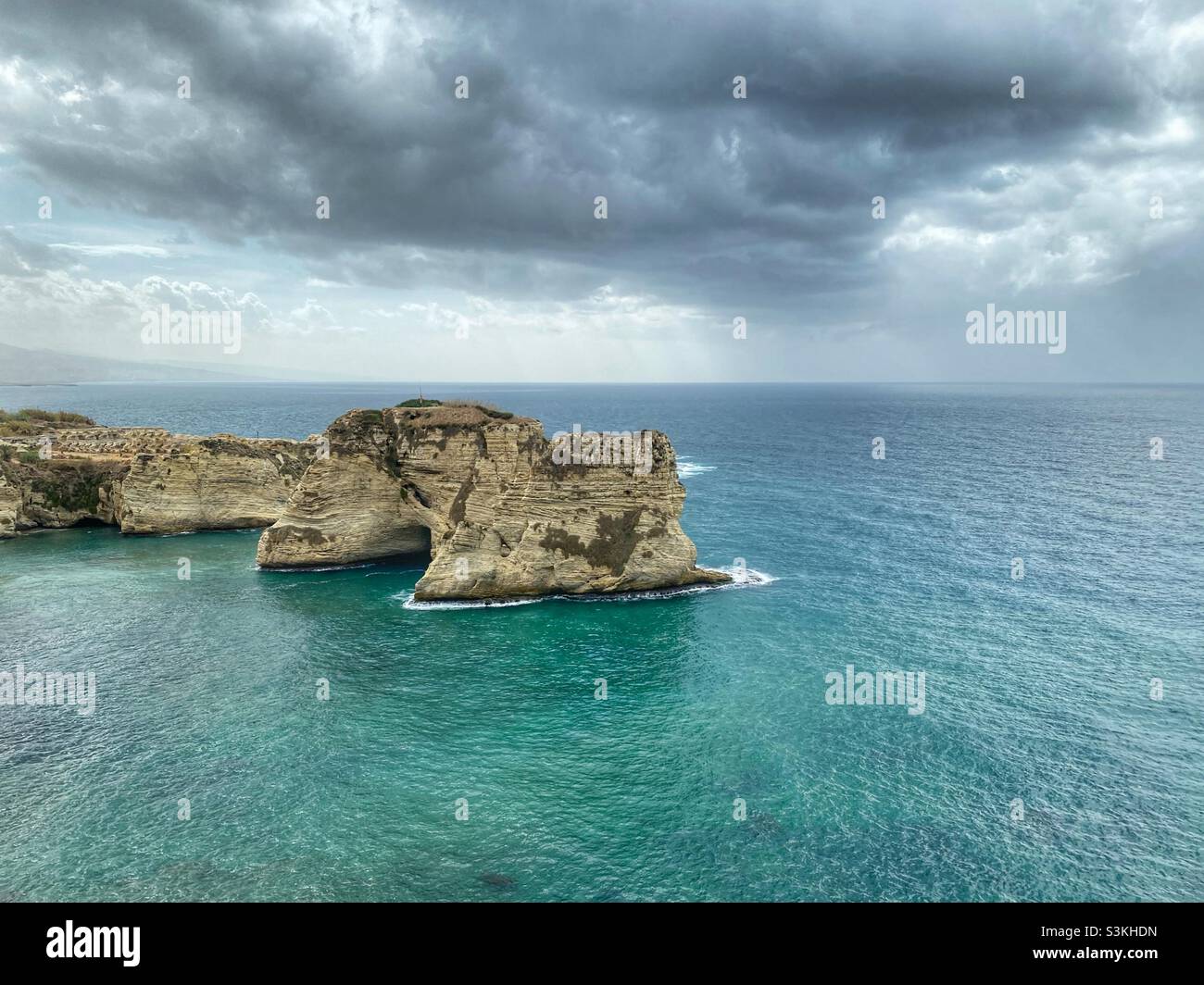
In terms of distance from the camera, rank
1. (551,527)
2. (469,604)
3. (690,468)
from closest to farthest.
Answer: (469,604) → (551,527) → (690,468)

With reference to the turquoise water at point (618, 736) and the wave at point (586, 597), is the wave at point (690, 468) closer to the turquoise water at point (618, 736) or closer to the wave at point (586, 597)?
the turquoise water at point (618, 736)

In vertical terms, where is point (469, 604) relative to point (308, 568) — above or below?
below

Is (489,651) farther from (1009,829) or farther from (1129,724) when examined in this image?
(1129,724)

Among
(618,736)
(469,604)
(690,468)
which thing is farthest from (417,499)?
(690,468)

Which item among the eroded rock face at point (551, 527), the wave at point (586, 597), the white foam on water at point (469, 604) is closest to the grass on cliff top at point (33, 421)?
the eroded rock face at point (551, 527)

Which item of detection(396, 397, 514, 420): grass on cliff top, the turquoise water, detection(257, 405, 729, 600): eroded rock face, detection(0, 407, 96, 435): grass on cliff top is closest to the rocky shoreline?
detection(257, 405, 729, 600): eroded rock face

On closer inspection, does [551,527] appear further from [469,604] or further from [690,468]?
[690,468]
